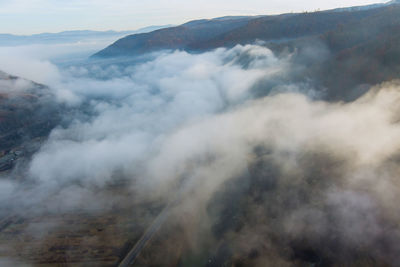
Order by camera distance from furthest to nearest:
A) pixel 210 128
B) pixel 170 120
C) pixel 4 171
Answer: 1. pixel 170 120
2. pixel 210 128
3. pixel 4 171

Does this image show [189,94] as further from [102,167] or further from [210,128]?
[102,167]

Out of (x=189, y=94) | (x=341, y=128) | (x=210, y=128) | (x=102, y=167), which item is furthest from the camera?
(x=189, y=94)

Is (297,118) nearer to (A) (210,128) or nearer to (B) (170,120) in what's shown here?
(A) (210,128)

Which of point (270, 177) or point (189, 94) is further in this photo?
point (189, 94)

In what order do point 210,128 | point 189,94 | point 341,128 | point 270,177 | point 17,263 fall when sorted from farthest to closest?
point 189,94, point 210,128, point 341,128, point 270,177, point 17,263

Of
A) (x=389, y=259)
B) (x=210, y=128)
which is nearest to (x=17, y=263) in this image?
(x=389, y=259)

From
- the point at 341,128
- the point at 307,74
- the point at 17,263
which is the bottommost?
the point at 17,263

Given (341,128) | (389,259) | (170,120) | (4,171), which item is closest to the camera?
(389,259)

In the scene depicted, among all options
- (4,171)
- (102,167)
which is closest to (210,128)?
(102,167)

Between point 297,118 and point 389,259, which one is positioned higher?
point 297,118
